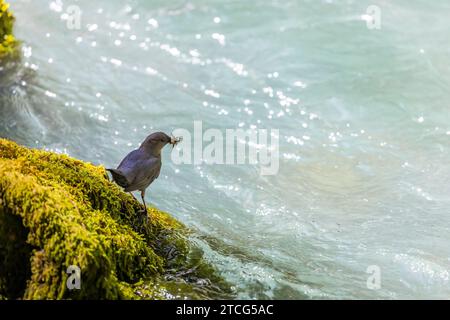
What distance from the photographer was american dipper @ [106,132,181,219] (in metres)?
4.40

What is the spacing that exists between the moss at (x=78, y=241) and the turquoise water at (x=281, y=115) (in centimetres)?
41

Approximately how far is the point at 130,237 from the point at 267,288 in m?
0.94

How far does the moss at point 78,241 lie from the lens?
3.53 meters

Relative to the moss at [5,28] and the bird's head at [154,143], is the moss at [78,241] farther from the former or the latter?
the moss at [5,28]

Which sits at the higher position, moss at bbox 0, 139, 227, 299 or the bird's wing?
the bird's wing

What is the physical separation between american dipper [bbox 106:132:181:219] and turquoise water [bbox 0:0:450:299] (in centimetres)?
65

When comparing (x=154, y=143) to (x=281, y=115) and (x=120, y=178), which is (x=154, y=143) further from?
(x=281, y=115)

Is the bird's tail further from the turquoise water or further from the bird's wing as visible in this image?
the turquoise water

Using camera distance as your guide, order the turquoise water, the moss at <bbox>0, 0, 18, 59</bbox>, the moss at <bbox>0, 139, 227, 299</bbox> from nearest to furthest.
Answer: the moss at <bbox>0, 139, 227, 299</bbox>, the turquoise water, the moss at <bbox>0, 0, 18, 59</bbox>

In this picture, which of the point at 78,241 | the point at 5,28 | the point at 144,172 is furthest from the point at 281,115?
the point at 78,241

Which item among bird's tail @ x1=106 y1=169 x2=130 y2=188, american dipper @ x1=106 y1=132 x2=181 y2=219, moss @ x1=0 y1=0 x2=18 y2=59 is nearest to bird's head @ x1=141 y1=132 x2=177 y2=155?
american dipper @ x1=106 y1=132 x2=181 y2=219

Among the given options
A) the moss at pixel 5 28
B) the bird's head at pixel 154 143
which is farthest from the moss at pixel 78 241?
the moss at pixel 5 28

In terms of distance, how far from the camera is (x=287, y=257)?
17.9 feet
